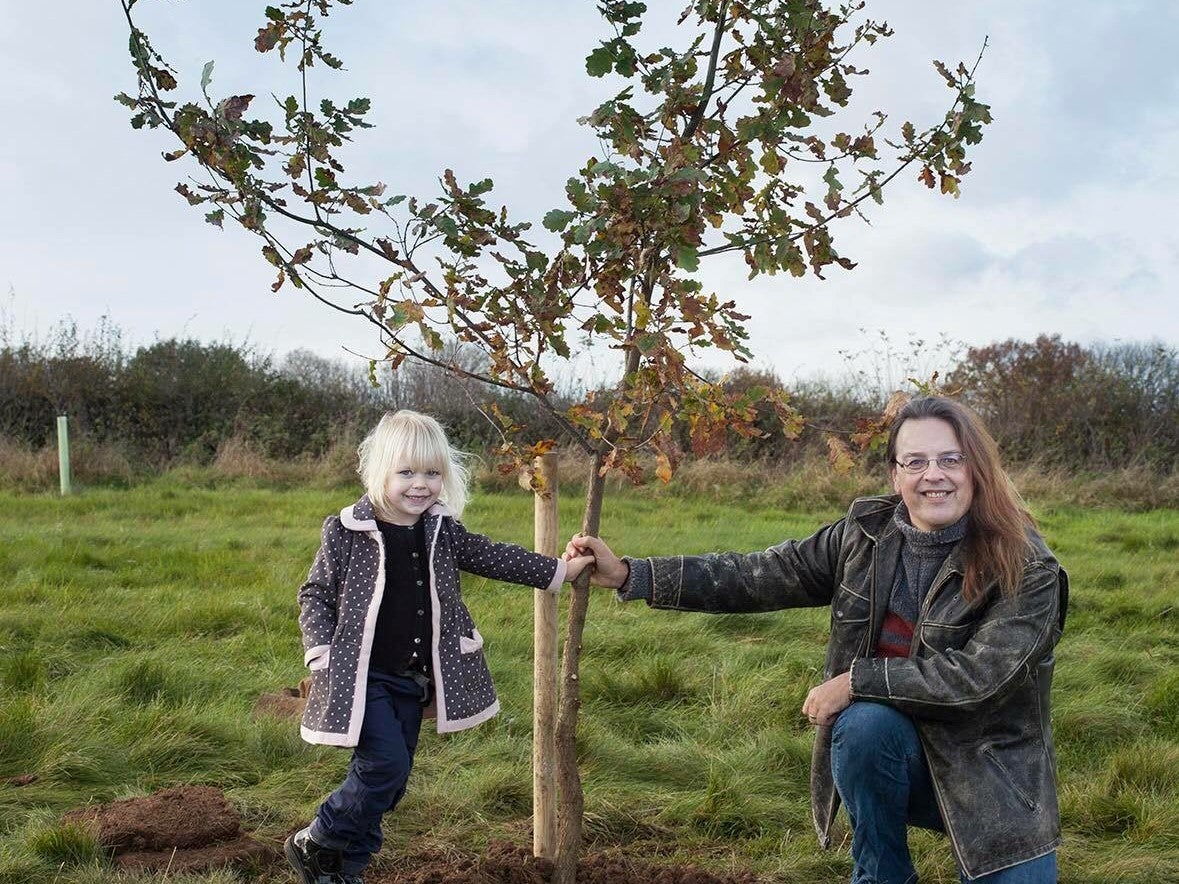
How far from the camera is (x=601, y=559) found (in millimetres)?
3092

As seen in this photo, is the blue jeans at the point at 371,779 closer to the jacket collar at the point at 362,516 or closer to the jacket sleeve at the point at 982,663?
the jacket collar at the point at 362,516

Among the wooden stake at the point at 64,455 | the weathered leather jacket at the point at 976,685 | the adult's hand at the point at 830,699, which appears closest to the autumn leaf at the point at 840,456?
the weathered leather jacket at the point at 976,685

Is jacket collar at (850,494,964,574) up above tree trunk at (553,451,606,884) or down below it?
above

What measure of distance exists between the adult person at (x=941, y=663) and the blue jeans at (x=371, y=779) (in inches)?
27.0

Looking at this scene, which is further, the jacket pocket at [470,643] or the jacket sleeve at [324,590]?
the jacket pocket at [470,643]

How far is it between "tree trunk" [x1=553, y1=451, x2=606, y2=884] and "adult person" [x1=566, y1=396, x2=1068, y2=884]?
102 millimetres

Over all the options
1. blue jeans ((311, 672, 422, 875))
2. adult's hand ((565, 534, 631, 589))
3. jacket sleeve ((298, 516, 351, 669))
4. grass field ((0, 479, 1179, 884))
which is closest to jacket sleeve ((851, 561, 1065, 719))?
adult's hand ((565, 534, 631, 589))

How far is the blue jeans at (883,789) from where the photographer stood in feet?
9.27

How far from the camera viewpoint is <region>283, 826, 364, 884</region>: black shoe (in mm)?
3133

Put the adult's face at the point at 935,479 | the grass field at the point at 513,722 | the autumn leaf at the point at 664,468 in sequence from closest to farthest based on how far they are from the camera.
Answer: the autumn leaf at the point at 664,468, the adult's face at the point at 935,479, the grass field at the point at 513,722

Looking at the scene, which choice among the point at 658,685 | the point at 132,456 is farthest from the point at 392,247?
the point at 132,456

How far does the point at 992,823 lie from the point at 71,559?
706 cm

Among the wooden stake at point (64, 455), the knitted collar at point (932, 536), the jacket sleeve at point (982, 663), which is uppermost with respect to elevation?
the wooden stake at point (64, 455)

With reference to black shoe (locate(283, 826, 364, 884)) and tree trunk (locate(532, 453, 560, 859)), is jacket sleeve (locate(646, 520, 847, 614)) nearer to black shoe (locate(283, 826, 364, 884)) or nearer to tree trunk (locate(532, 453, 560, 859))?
tree trunk (locate(532, 453, 560, 859))
